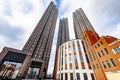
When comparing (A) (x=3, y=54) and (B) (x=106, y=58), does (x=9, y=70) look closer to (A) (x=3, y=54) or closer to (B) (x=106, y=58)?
(A) (x=3, y=54)

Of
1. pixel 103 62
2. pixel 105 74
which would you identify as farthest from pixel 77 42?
pixel 105 74

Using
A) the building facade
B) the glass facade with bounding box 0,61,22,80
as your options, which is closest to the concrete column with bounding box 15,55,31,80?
the glass facade with bounding box 0,61,22,80

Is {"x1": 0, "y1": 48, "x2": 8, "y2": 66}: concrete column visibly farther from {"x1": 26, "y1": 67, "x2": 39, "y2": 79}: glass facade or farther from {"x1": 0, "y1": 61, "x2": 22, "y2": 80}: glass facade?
{"x1": 26, "y1": 67, "x2": 39, "y2": 79}: glass facade

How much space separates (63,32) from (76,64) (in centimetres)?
5325

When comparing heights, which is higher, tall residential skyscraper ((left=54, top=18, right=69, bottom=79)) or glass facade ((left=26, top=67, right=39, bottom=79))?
tall residential skyscraper ((left=54, top=18, right=69, bottom=79))

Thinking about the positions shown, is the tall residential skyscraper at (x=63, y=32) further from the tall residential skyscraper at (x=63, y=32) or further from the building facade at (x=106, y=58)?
the building facade at (x=106, y=58)

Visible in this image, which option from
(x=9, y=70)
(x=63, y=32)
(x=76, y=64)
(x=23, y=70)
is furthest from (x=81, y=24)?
(x=9, y=70)

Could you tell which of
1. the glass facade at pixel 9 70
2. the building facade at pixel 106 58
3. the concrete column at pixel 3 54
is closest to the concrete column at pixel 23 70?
the glass facade at pixel 9 70

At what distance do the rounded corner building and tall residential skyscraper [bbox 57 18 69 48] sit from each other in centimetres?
3307

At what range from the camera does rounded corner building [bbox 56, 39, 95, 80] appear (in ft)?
85.9

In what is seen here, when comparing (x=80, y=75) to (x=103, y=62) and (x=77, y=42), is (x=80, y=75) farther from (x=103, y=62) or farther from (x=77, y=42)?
(x=77, y=42)

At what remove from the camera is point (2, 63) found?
24422 millimetres

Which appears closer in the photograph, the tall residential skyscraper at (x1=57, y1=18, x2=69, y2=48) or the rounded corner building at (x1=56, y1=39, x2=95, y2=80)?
the rounded corner building at (x1=56, y1=39, x2=95, y2=80)

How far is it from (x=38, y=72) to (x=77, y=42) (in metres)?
23.6
